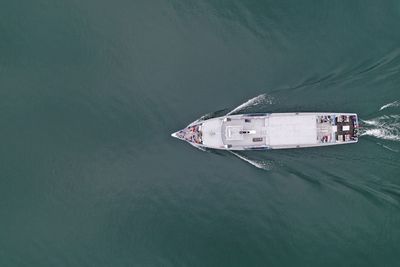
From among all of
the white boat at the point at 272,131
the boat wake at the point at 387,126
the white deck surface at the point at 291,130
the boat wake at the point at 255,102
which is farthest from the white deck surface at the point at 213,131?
the boat wake at the point at 387,126

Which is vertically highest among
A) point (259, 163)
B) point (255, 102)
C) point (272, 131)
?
point (255, 102)

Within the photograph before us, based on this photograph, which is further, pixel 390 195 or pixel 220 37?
pixel 220 37

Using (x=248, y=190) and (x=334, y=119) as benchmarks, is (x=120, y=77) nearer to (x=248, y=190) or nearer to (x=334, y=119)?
(x=248, y=190)

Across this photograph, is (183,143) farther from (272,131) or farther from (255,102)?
(272,131)

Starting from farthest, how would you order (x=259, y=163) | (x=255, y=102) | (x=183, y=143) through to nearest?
(x=255, y=102) < (x=183, y=143) < (x=259, y=163)

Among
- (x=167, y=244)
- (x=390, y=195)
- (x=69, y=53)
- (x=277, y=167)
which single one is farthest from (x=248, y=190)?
(x=69, y=53)

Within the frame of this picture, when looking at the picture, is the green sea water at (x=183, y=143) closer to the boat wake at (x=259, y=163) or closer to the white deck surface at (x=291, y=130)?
the boat wake at (x=259, y=163)

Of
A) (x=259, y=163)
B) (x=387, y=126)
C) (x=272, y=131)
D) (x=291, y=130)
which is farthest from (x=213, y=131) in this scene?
(x=387, y=126)
